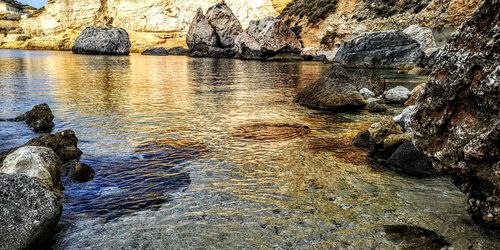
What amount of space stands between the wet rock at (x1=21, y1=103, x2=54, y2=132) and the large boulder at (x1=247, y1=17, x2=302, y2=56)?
49.3 metres

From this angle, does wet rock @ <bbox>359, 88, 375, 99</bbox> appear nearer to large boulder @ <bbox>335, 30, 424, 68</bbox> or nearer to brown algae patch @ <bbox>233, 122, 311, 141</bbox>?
brown algae patch @ <bbox>233, 122, 311, 141</bbox>

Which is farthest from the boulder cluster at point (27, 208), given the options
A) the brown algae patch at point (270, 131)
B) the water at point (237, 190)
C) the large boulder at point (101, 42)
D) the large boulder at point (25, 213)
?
the large boulder at point (101, 42)

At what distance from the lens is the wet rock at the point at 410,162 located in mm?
7055

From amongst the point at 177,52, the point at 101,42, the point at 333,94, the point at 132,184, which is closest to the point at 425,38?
the point at 333,94

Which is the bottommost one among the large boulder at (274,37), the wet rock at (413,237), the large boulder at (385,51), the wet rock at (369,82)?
the wet rock at (413,237)

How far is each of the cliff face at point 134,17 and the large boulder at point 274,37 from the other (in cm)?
3206

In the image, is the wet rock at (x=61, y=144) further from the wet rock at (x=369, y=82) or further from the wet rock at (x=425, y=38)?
the wet rock at (x=425, y=38)

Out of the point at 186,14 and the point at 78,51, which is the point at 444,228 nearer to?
the point at 78,51

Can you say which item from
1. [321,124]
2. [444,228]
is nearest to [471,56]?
[444,228]

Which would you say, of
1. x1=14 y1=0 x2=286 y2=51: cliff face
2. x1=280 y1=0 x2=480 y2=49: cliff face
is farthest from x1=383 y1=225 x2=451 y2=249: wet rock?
x1=14 y1=0 x2=286 y2=51: cliff face

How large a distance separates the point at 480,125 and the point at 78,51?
3023 inches

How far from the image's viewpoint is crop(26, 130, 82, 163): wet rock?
7688 millimetres

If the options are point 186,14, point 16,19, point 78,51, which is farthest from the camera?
point 16,19

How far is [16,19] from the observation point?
128500 mm
